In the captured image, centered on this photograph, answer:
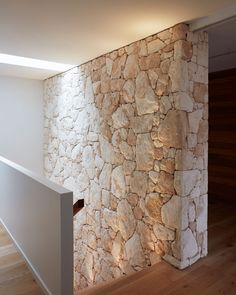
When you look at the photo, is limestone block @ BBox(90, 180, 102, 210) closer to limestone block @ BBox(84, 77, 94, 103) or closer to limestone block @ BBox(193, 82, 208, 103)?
limestone block @ BBox(84, 77, 94, 103)

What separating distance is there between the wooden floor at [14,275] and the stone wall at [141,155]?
3.66 feet

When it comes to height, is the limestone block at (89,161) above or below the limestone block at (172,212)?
above

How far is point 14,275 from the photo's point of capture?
2.43 metres

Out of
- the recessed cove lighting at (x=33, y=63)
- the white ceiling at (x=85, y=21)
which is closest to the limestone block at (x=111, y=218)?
the white ceiling at (x=85, y=21)

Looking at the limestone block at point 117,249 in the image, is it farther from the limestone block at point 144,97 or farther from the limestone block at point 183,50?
the limestone block at point 183,50

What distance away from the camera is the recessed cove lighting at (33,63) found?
12.1ft

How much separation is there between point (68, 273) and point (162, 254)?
1.05 meters

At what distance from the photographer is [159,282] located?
223 cm

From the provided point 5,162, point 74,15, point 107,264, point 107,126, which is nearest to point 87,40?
point 74,15

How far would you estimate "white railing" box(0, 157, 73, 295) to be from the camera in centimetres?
186

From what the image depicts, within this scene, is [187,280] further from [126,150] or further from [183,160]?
[126,150]

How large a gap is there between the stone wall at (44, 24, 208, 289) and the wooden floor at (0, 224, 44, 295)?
1.11 metres

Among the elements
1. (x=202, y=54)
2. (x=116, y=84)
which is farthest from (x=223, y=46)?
(x=116, y=84)

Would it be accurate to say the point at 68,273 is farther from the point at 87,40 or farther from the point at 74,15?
the point at 87,40
